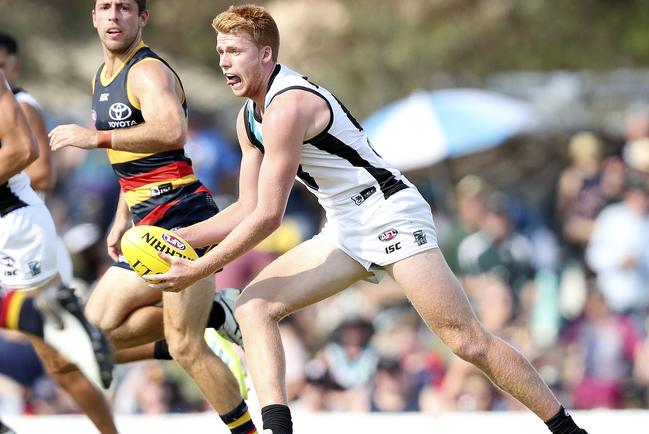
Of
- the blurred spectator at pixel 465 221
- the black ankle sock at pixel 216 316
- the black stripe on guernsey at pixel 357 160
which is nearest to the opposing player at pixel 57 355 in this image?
the black ankle sock at pixel 216 316

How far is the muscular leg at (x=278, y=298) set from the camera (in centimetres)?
618

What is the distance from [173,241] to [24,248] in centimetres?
149

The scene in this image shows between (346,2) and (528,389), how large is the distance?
13314 mm

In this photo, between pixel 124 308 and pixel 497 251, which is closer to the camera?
pixel 124 308

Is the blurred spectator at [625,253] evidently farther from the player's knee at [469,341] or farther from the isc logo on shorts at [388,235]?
the isc logo on shorts at [388,235]

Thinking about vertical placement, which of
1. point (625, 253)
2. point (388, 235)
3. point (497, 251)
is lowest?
point (497, 251)

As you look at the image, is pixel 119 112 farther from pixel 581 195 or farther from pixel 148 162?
pixel 581 195

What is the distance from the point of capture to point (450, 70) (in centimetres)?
1864

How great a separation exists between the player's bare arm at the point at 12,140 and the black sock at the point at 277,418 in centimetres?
201

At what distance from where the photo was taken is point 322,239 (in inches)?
253

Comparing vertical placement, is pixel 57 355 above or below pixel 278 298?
below

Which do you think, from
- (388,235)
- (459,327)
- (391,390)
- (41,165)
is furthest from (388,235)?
(391,390)

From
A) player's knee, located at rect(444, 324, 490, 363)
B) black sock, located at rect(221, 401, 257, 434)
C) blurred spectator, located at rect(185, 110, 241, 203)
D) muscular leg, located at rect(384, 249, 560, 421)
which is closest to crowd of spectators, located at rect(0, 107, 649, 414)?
blurred spectator, located at rect(185, 110, 241, 203)

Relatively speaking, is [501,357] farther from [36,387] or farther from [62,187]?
[62,187]
